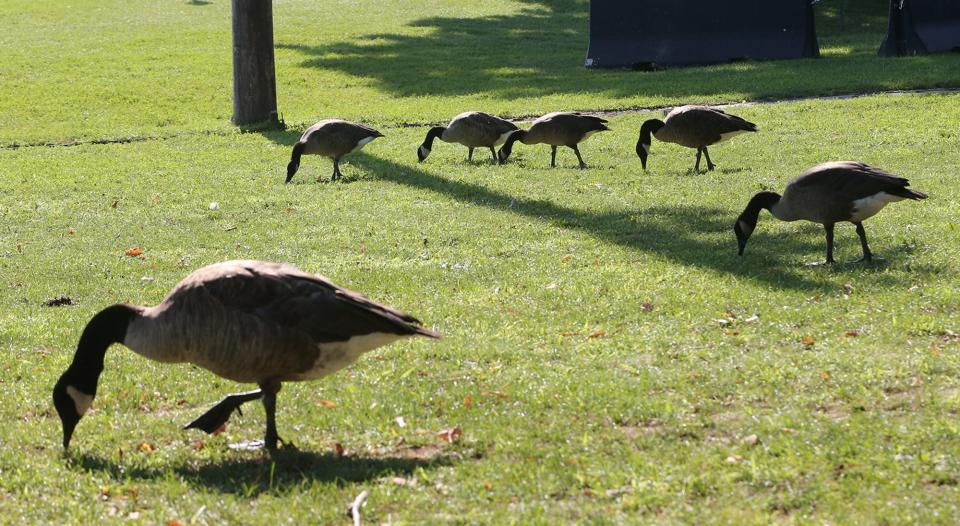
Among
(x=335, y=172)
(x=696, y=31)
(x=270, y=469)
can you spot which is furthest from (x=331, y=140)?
(x=696, y=31)

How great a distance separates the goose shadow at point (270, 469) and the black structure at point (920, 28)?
A: 27463 millimetres

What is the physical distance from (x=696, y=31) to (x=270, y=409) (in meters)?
27.6

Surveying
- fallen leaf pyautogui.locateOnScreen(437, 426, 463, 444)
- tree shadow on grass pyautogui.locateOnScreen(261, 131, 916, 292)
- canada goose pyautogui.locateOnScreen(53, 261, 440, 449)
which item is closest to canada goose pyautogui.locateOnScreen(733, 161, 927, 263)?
tree shadow on grass pyautogui.locateOnScreen(261, 131, 916, 292)

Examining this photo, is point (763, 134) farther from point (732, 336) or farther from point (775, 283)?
point (732, 336)

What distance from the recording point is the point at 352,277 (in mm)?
10727

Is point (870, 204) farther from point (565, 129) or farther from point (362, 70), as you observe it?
point (362, 70)

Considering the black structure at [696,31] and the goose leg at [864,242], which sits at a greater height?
the black structure at [696,31]

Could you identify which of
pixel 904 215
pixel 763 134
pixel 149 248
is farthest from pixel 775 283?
pixel 763 134

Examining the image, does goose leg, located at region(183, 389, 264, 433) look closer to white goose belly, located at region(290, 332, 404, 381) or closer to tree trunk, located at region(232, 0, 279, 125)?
white goose belly, located at region(290, 332, 404, 381)

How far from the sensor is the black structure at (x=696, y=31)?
31359 millimetres

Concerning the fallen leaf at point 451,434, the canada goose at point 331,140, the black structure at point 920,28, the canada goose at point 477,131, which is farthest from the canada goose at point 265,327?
the black structure at point 920,28

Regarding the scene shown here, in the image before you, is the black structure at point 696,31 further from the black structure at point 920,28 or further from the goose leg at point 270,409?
the goose leg at point 270,409

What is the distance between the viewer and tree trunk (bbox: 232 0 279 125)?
75.9 feet

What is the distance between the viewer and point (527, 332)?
Answer: 8633 mm
